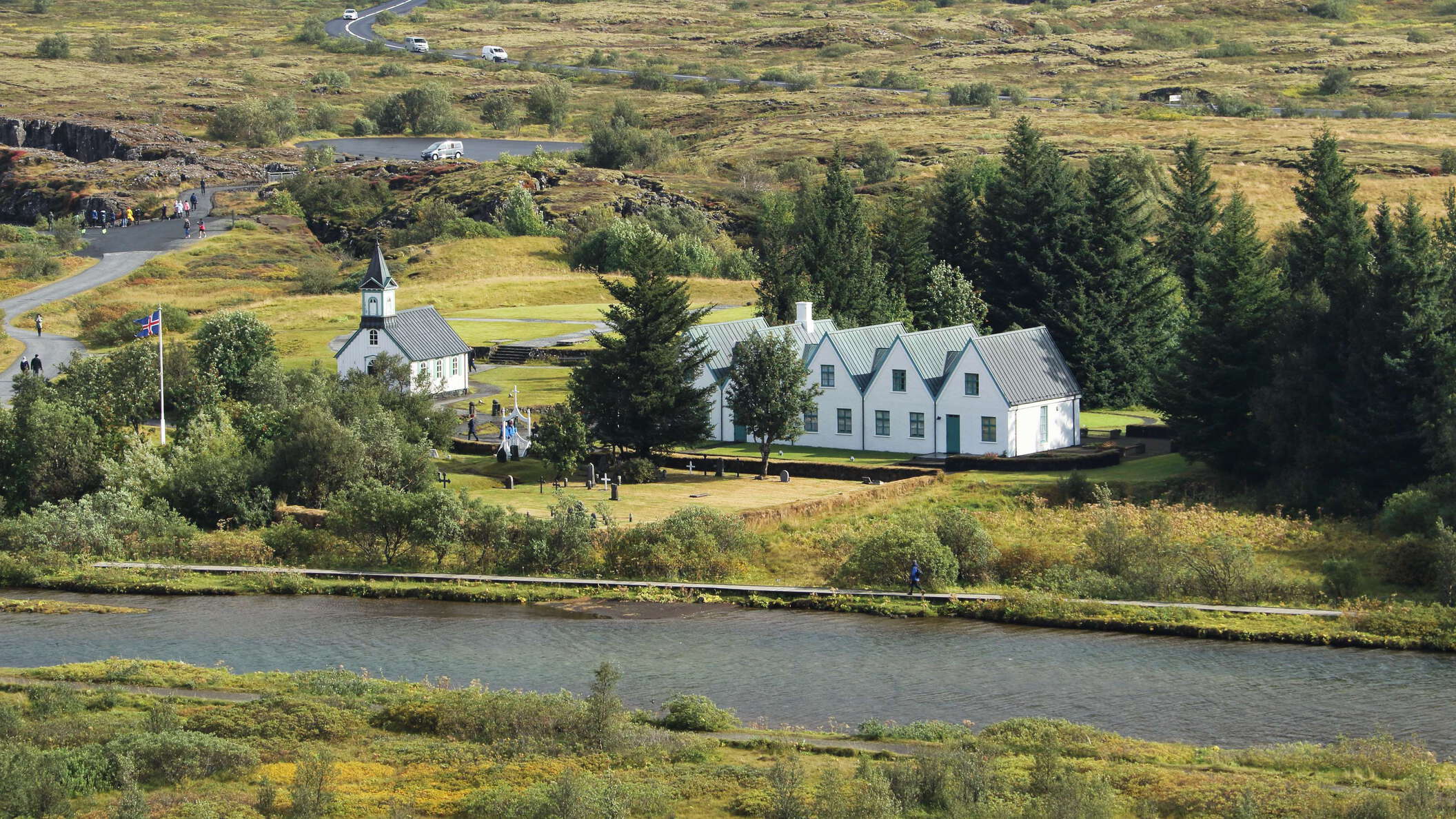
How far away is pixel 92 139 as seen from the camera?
523ft

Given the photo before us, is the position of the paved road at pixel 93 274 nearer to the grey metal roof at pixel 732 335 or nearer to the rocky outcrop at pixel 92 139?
the rocky outcrop at pixel 92 139

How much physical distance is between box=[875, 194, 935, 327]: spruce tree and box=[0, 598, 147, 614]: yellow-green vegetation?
4753cm

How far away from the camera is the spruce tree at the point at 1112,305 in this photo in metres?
77.6

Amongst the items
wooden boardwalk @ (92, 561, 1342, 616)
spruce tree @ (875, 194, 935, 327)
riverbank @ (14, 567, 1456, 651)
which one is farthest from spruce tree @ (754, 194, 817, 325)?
riverbank @ (14, 567, 1456, 651)

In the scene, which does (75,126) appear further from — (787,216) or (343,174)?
(787,216)

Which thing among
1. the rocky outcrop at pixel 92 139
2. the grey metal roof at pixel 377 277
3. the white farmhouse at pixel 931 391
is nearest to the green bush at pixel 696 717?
the white farmhouse at pixel 931 391

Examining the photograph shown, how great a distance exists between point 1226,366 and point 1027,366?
8.70 m

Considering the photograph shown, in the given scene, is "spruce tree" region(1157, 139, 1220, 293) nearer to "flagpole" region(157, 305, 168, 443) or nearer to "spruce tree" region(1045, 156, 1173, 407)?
"spruce tree" region(1045, 156, 1173, 407)

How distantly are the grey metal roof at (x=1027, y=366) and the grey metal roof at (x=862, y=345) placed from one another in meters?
4.13

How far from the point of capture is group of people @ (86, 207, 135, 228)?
134500 millimetres

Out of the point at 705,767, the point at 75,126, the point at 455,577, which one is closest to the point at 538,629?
the point at 455,577

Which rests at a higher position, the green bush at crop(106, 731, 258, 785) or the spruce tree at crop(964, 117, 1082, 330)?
the spruce tree at crop(964, 117, 1082, 330)

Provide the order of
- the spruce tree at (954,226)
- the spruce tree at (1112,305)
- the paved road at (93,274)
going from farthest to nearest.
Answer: the spruce tree at (954,226) → the paved road at (93,274) → the spruce tree at (1112,305)

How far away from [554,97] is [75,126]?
50.8 metres
